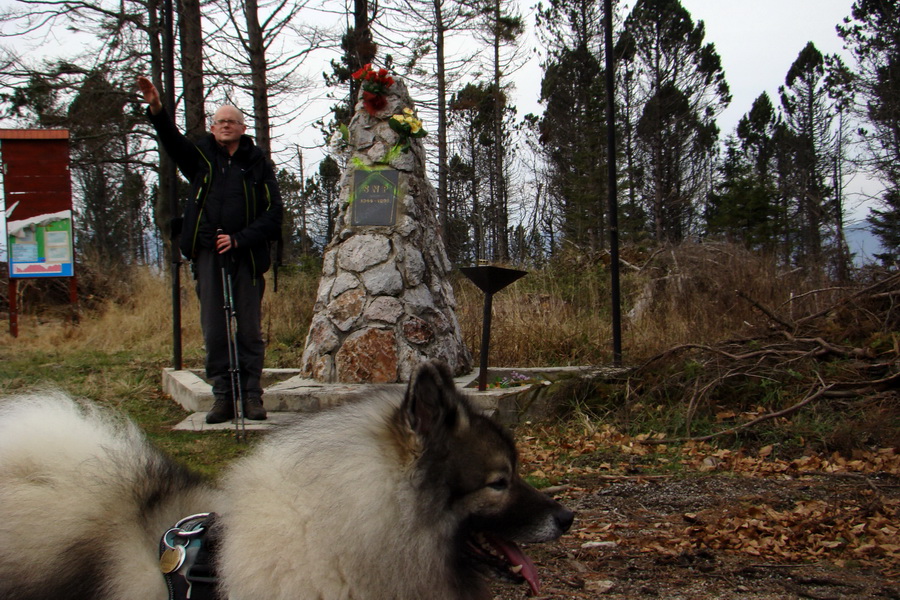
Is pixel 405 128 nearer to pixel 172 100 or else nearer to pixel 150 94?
pixel 150 94

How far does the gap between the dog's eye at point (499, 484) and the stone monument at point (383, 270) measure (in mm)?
4625

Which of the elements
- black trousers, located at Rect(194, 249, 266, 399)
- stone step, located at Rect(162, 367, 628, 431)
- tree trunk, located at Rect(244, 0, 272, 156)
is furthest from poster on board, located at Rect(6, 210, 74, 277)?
black trousers, located at Rect(194, 249, 266, 399)

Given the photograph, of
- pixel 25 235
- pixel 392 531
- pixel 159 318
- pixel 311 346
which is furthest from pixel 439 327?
pixel 25 235

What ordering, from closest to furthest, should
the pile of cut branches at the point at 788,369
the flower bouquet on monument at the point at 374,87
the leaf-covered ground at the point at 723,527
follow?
the leaf-covered ground at the point at 723,527 < the pile of cut branches at the point at 788,369 < the flower bouquet on monument at the point at 374,87

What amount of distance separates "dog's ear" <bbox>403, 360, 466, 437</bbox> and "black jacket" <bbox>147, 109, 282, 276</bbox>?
12.4 ft

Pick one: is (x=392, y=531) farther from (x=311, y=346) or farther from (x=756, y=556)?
(x=311, y=346)

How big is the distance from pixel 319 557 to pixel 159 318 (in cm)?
1183

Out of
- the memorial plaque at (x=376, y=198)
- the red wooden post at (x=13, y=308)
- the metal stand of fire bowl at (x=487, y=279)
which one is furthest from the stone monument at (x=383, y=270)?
the red wooden post at (x=13, y=308)

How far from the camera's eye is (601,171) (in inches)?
968

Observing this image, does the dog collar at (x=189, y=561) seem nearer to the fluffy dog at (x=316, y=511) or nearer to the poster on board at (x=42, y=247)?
the fluffy dog at (x=316, y=511)

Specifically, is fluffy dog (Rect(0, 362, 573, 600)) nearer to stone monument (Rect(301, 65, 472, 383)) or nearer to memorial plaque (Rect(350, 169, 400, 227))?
stone monument (Rect(301, 65, 472, 383))

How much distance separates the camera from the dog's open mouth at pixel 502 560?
1888 mm

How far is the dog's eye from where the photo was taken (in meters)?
1.88

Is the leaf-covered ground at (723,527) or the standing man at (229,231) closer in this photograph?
the leaf-covered ground at (723,527)
